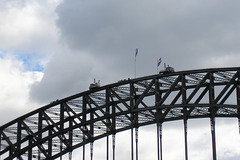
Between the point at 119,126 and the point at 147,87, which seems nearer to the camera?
the point at 147,87

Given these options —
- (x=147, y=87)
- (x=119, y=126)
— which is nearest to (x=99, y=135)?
(x=119, y=126)

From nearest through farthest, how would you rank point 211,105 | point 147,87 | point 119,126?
point 211,105 → point 147,87 → point 119,126

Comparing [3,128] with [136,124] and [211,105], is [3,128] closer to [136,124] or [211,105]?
[136,124]

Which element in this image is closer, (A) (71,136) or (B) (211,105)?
(B) (211,105)

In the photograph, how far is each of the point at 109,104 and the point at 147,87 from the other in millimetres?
5690

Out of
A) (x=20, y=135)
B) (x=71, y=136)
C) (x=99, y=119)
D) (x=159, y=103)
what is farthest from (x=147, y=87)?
(x=20, y=135)

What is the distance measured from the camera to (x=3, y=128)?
81.6m

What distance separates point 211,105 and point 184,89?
11.6ft

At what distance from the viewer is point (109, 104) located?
250ft

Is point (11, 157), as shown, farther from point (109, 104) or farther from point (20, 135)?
point (109, 104)

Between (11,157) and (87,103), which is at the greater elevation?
(87,103)

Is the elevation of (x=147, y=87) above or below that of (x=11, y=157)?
above

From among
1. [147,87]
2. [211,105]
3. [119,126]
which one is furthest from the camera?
[119,126]

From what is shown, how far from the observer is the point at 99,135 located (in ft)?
255
